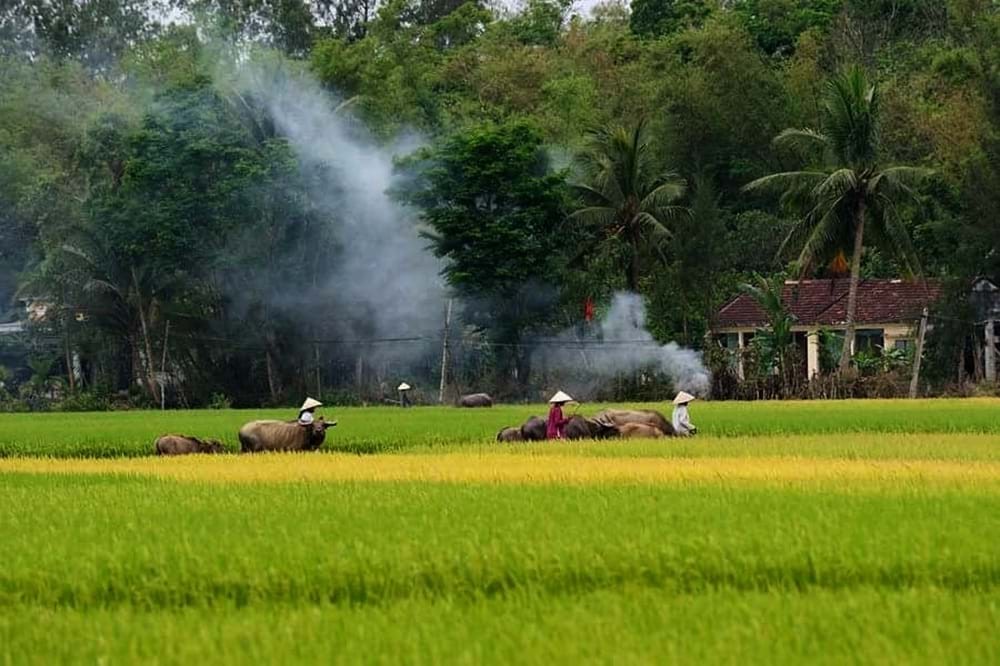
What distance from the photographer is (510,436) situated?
676 inches

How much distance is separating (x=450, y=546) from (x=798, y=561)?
1.51m

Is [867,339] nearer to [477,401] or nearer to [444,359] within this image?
[444,359]

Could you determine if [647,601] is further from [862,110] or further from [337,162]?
[337,162]

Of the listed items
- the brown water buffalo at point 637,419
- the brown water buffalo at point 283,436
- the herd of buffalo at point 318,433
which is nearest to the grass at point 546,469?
the herd of buffalo at point 318,433

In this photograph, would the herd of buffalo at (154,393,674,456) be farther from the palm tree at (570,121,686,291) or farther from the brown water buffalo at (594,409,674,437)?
the palm tree at (570,121,686,291)

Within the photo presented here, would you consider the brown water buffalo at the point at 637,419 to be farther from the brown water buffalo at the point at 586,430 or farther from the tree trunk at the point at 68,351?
the tree trunk at the point at 68,351

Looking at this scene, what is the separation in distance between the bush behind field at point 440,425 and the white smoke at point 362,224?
7.26 metres

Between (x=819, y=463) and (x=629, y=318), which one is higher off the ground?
(x=629, y=318)

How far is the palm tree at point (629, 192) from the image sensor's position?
33312mm

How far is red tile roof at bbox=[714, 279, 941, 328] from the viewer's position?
33.3 meters

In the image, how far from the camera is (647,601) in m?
5.77

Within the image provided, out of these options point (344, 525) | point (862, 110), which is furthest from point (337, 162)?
point (344, 525)

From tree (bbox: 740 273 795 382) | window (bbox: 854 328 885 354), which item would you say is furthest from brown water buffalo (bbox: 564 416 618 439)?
window (bbox: 854 328 885 354)

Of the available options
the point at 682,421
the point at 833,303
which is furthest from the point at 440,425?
the point at 833,303
